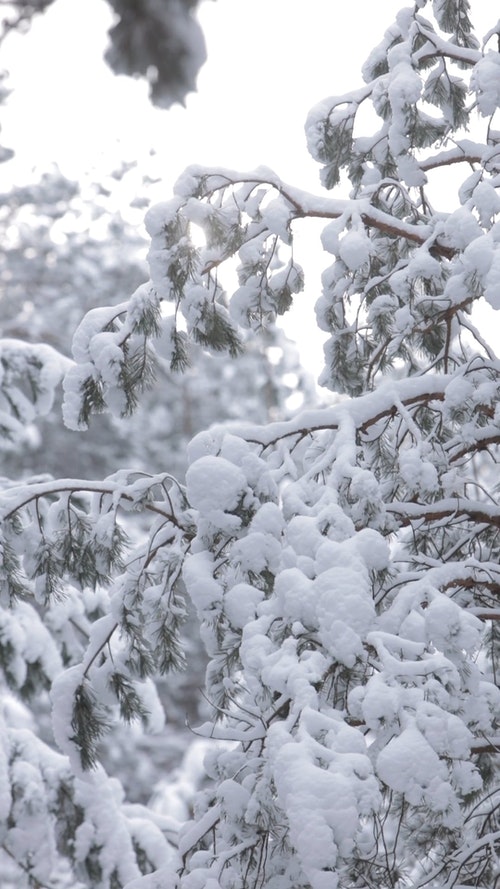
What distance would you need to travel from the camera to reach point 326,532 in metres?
3.04

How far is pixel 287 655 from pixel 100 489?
1285mm

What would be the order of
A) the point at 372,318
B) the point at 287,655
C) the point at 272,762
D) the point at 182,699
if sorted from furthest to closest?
the point at 182,699 < the point at 372,318 < the point at 287,655 < the point at 272,762

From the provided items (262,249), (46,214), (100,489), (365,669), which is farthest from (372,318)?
(46,214)

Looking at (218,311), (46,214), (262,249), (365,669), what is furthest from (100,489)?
(46,214)

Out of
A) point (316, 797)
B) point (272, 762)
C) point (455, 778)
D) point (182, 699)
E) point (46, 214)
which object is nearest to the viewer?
point (316, 797)

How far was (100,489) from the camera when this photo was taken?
12.5 feet

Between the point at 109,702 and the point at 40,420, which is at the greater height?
the point at 109,702

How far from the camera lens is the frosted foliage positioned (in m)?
2.69

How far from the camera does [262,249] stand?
3916 millimetres

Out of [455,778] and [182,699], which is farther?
[182,699]

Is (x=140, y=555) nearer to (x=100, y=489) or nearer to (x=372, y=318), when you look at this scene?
(x=100, y=489)

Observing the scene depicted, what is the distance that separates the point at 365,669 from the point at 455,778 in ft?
2.11

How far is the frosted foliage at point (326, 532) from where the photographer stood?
269cm

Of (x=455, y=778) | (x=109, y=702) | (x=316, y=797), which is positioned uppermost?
(x=316, y=797)
